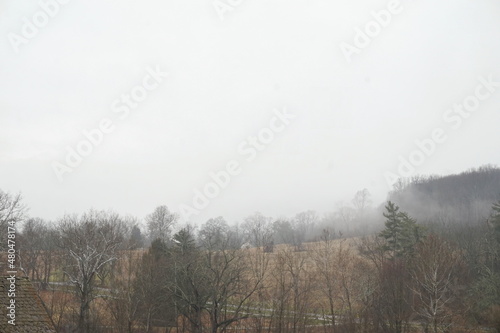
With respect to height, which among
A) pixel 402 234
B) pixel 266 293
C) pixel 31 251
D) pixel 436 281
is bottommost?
pixel 266 293

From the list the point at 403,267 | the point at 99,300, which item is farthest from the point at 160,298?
the point at 403,267

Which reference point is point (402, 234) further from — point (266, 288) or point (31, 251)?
point (31, 251)

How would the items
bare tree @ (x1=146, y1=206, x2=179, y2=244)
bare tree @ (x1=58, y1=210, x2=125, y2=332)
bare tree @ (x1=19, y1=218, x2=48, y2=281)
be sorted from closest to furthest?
bare tree @ (x1=58, y1=210, x2=125, y2=332) → bare tree @ (x1=19, y1=218, x2=48, y2=281) → bare tree @ (x1=146, y1=206, x2=179, y2=244)

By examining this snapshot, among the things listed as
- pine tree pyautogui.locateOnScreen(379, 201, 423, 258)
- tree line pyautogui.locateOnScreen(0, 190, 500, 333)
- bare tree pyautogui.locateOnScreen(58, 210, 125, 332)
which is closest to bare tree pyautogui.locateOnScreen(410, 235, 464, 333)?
tree line pyautogui.locateOnScreen(0, 190, 500, 333)

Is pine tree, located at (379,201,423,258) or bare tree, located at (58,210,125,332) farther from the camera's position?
pine tree, located at (379,201,423,258)

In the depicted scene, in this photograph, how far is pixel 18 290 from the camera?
53.4ft

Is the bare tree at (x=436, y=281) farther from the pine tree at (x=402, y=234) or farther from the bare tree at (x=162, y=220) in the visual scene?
the bare tree at (x=162, y=220)

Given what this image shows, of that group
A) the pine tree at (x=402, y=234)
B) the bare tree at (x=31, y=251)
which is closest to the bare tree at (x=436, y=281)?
the pine tree at (x=402, y=234)

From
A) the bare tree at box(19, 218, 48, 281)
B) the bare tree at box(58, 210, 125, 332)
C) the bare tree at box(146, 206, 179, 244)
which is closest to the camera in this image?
the bare tree at box(58, 210, 125, 332)

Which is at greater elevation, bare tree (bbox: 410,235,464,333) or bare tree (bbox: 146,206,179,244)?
bare tree (bbox: 146,206,179,244)

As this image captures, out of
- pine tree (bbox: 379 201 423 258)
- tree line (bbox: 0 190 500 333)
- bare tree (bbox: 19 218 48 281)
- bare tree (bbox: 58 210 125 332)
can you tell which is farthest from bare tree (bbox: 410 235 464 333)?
bare tree (bbox: 19 218 48 281)

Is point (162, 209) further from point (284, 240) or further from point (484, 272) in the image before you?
point (484, 272)

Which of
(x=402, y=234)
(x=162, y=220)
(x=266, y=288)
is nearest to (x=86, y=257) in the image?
(x=266, y=288)

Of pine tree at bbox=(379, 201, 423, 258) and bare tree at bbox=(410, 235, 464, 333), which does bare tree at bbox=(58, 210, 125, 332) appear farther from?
pine tree at bbox=(379, 201, 423, 258)
